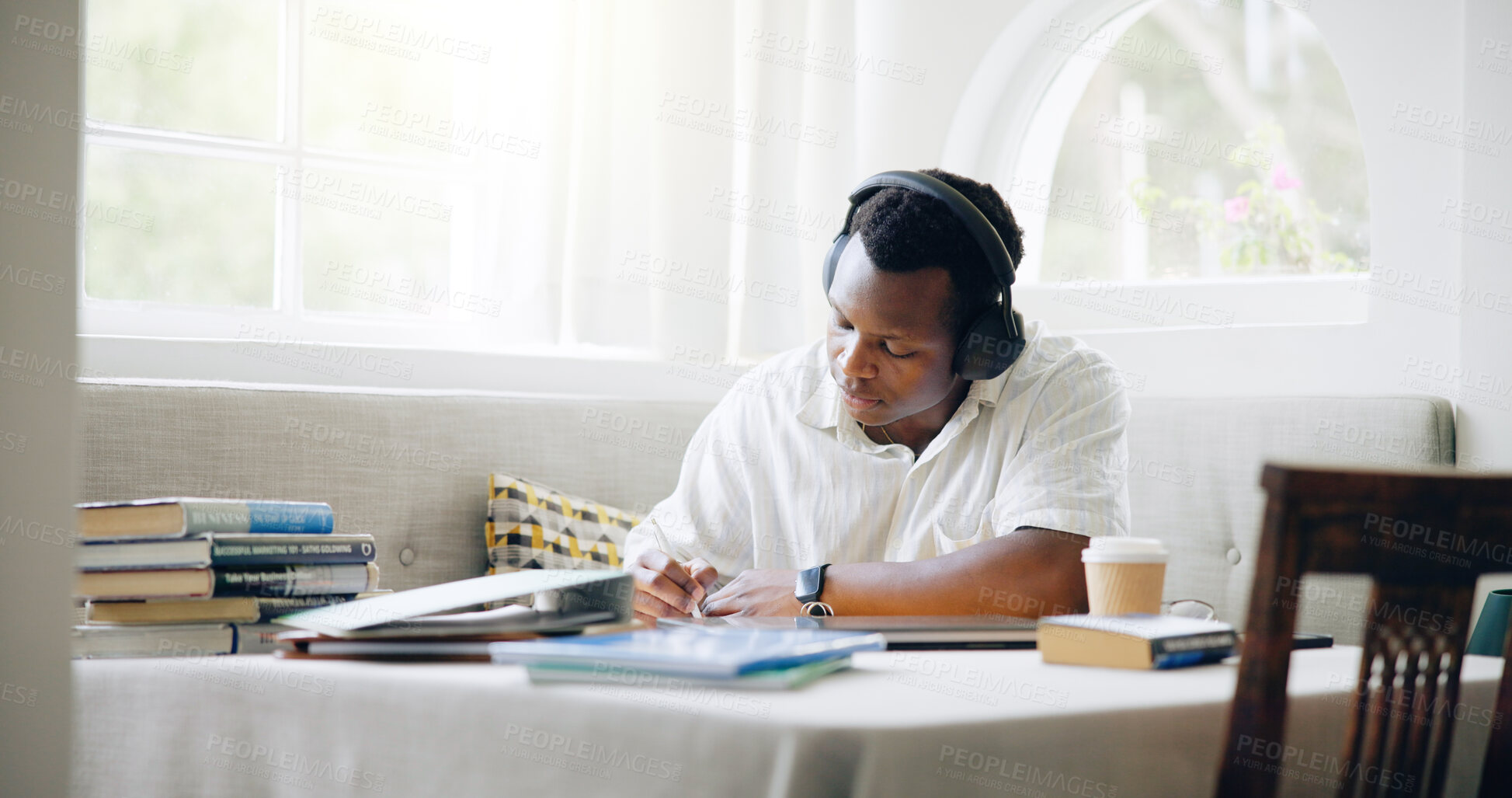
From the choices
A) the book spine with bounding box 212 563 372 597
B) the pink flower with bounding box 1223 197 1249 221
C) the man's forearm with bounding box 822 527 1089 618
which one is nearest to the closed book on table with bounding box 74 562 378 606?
the book spine with bounding box 212 563 372 597

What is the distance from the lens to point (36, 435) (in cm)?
61

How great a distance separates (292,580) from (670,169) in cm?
182

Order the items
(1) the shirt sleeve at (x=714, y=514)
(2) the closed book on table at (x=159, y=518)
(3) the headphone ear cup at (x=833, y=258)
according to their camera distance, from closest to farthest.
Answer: (2) the closed book on table at (x=159, y=518)
(3) the headphone ear cup at (x=833, y=258)
(1) the shirt sleeve at (x=714, y=514)

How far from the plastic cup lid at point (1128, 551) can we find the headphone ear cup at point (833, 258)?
729mm

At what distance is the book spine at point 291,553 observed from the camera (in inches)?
38.8

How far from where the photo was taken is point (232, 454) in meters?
1.88

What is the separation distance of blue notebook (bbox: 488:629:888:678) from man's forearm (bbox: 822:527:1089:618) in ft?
2.17

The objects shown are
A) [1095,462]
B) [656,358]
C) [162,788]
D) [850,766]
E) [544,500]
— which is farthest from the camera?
[656,358]

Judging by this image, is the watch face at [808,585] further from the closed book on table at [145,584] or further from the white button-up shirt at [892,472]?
the closed book on table at [145,584]

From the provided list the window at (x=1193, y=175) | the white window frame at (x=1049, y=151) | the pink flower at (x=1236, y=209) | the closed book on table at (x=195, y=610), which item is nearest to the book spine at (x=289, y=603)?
the closed book on table at (x=195, y=610)

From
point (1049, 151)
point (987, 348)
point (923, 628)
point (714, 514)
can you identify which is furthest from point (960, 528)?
point (1049, 151)

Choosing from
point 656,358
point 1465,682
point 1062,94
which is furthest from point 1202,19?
point 1465,682

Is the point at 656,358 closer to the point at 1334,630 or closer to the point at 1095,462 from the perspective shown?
the point at 1095,462

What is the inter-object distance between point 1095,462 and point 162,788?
1.18m
